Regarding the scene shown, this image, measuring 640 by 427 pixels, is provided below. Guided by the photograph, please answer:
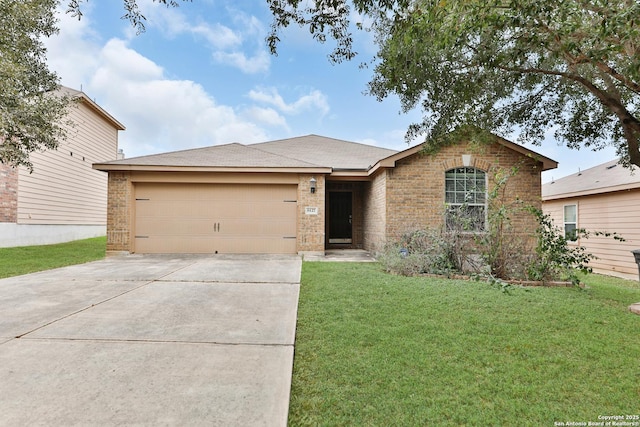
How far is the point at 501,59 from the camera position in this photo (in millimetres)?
4609

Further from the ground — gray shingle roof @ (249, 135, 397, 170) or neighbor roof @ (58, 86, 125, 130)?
neighbor roof @ (58, 86, 125, 130)

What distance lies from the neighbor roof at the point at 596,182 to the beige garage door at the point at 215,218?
9372 millimetres

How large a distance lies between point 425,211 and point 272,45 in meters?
6.29

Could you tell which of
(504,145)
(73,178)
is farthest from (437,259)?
(73,178)

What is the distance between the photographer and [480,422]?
2.05 meters

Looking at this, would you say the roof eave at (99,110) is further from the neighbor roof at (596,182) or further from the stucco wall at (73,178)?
the neighbor roof at (596,182)

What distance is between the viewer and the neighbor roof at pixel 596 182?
9703mm

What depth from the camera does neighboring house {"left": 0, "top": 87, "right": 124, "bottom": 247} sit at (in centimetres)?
1317

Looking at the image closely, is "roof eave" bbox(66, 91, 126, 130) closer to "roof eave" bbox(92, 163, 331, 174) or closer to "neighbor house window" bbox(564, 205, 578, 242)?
"roof eave" bbox(92, 163, 331, 174)

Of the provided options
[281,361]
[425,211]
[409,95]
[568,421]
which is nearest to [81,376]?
[281,361]

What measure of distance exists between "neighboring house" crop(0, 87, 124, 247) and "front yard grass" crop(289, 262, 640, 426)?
14.4 m

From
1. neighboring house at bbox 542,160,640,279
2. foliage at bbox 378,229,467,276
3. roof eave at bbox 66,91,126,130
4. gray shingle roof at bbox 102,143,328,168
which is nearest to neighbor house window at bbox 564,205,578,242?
neighboring house at bbox 542,160,640,279

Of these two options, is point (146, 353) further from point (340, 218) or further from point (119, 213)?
point (340, 218)

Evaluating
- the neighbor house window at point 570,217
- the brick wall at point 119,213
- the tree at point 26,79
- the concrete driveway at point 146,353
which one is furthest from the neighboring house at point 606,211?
the tree at point 26,79
